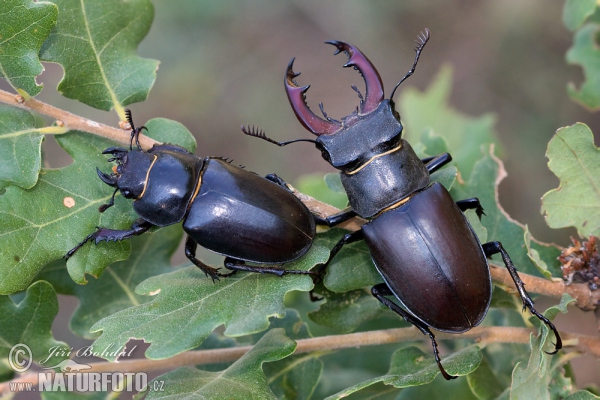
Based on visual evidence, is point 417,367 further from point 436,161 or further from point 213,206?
point 213,206

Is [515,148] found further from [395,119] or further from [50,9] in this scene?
[50,9]

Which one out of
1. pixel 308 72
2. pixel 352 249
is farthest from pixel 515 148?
pixel 352 249

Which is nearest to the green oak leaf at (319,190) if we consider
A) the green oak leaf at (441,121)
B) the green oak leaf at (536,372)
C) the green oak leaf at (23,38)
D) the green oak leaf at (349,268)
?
the green oak leaf at (441,121)

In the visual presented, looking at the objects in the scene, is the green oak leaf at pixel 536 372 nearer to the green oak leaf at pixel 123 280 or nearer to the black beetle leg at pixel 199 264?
the black beetle leg at pixel 199 264

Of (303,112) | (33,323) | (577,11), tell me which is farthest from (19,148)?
(577,11)

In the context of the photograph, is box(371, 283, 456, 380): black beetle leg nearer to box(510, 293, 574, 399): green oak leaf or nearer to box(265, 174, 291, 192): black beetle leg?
box(510, 293, 574, 399): green oak leaf
